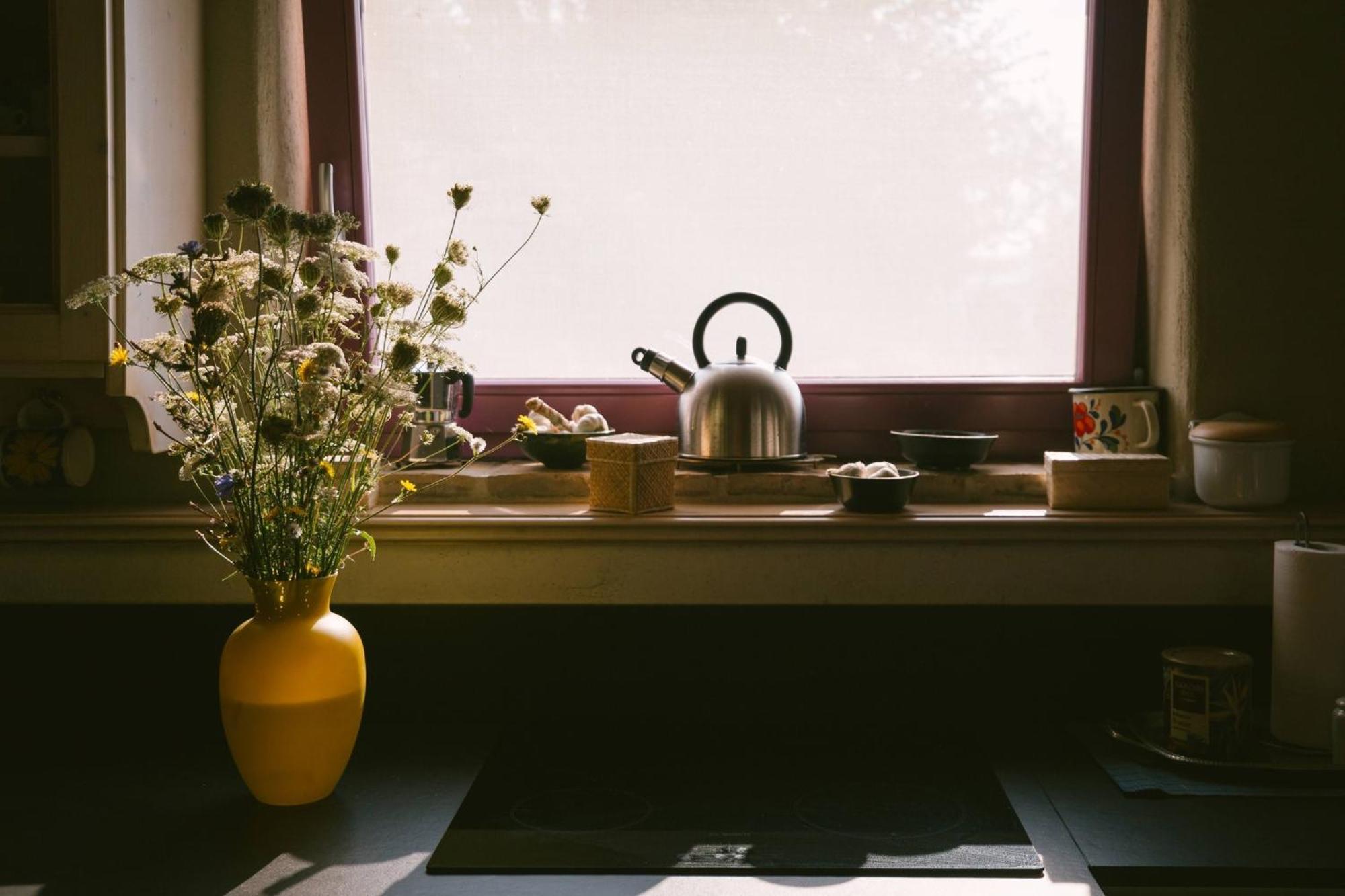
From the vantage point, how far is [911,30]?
1671 mm

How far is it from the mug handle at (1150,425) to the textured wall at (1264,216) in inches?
1.6

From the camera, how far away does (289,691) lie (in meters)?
1.18

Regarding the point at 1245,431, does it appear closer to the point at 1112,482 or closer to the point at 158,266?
the point at 1112,482

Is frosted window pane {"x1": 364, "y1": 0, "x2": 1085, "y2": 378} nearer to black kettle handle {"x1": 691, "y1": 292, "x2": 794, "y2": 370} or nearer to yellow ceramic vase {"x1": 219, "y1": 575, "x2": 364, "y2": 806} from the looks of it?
black kettle handle {"x1": 691, "y1": 292, "x2": 794, "y2": 370}

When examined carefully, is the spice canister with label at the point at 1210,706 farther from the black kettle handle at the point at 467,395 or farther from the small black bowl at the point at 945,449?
the black kettle handle at the point at 467,395

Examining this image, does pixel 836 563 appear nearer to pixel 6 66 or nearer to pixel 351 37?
pixel 351 37

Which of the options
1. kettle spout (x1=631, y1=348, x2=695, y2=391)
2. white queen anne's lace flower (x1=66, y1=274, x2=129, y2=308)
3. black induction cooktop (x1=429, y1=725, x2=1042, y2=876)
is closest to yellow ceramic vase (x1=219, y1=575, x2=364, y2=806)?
black induction cooktop (x1=429, y1=725, x2=1042, y2=876)

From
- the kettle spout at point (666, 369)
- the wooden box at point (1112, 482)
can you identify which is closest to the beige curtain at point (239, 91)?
the kettle spout at point (666, 369)

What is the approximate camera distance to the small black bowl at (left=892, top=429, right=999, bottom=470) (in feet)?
5.06

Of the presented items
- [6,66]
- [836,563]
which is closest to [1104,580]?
[836,563]

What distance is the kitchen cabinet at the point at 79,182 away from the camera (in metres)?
1.31

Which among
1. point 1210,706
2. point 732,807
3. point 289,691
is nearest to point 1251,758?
point 1210,706

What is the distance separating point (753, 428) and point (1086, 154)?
0.69 m

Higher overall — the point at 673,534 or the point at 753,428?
the point at 753,428
